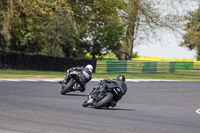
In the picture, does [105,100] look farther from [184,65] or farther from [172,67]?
[184,65]

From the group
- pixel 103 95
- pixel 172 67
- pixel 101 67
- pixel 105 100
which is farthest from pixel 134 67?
pixel 105 100

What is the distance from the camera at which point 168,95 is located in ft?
64.6

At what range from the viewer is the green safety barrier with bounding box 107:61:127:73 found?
40.0 meters

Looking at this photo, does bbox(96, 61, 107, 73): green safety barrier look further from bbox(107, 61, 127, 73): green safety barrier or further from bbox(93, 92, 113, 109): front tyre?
bbox(93, 92, 113, 109): front tyre

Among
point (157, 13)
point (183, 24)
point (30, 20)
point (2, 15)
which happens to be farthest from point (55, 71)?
point (183, 24)

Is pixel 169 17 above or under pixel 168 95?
above

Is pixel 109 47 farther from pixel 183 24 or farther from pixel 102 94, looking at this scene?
pixel 102 94

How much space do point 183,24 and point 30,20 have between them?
17641 mm

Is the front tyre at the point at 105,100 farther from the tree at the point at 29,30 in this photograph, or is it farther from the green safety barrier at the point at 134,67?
the green safety barrier at the point at 134,67

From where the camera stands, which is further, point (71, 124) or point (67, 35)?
point (67, 35)

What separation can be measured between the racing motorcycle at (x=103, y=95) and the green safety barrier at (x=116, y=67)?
90.7ft

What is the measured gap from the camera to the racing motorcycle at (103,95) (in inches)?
463

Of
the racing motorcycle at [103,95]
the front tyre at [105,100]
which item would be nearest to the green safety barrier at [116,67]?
the racing motorcycle at [103,95]

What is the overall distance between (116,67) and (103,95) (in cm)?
2873
